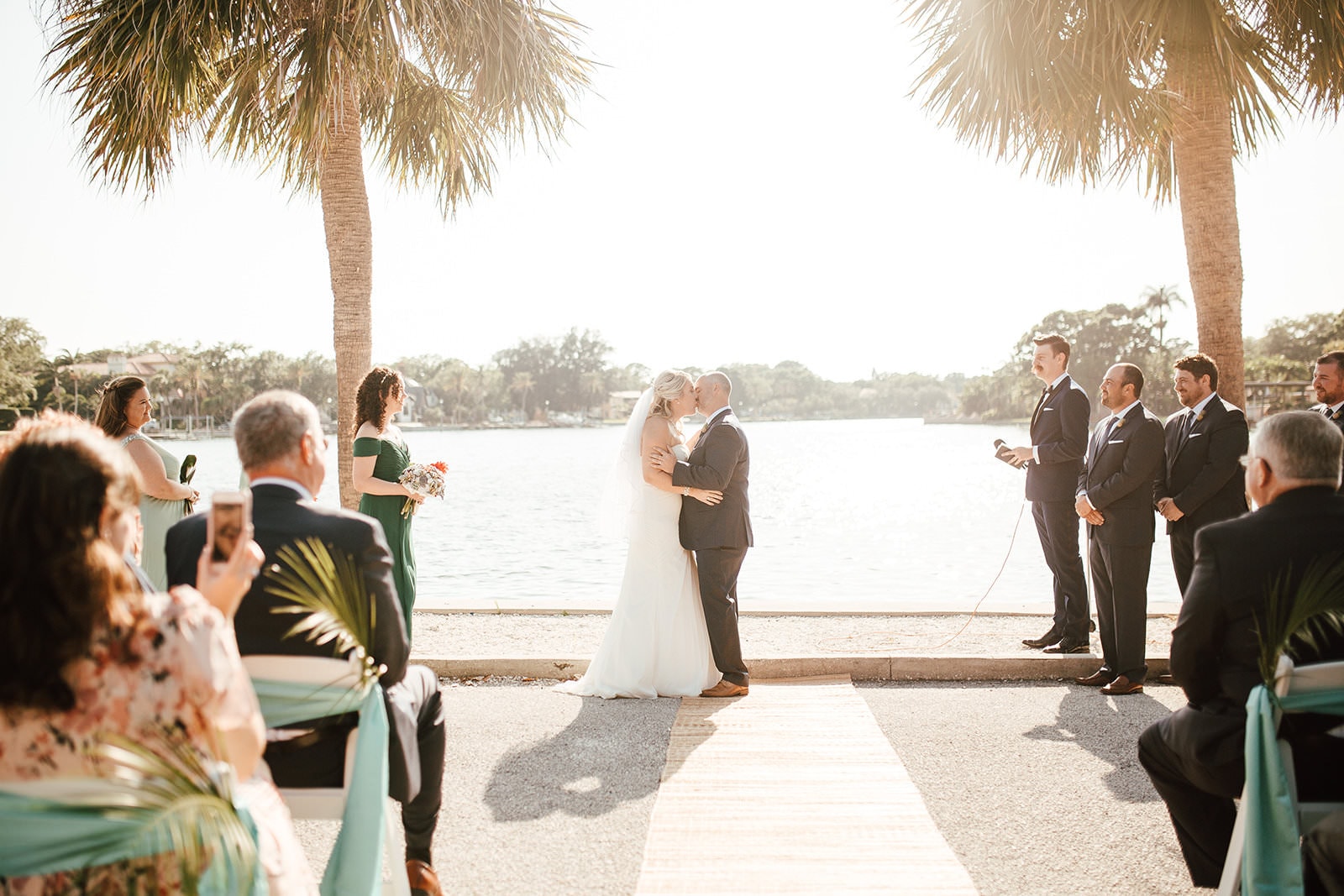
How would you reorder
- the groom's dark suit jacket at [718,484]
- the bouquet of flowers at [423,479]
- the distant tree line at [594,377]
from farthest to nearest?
the distant tree line at [594,377] < the groom's dark suit jacket at [718,484] < the bouquet of flowers at [423,479]

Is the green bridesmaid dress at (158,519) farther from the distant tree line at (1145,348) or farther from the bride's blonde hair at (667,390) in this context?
the distant tree line at (1145,348)

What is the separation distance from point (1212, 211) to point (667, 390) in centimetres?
489

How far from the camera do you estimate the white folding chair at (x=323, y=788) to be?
2.86m

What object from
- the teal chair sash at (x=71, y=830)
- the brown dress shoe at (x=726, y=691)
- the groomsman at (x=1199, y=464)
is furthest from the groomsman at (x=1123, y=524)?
the teal chair sash at (x=71, y=830)

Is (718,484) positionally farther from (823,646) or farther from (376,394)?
(376,394)

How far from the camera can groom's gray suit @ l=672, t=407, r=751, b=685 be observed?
628cm

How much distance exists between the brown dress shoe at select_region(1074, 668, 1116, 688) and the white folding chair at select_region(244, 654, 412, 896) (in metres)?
4.90

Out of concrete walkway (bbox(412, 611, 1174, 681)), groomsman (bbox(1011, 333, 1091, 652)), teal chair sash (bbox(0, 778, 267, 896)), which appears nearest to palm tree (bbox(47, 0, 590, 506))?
concrete walkway (bbox(412, 611, 1174, 681))

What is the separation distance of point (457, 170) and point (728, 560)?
5.68 metres

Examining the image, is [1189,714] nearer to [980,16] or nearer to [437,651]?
[437,651]

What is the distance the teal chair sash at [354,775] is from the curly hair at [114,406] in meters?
3.86

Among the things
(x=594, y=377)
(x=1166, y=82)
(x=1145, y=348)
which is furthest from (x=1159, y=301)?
(x=1166, y=82)

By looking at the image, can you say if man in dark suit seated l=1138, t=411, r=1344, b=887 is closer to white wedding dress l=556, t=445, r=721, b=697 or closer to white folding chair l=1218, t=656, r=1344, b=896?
white folding chair l=1218, t=656, r=1344, b=896

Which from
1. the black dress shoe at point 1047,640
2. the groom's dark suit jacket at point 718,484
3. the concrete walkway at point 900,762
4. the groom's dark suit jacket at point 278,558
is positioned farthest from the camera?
the black dress shoe at point 1047,640
